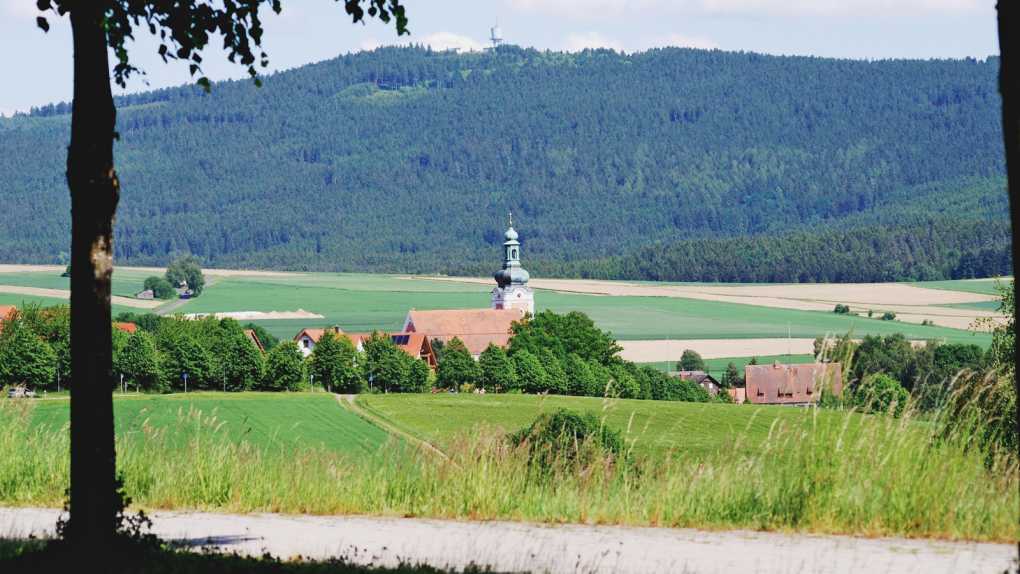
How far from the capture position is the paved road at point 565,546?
29.7 feet

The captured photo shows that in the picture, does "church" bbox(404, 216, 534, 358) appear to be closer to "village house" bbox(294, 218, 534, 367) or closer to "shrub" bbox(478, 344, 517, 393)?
"village house" bbox(294, 218, 534, 367)

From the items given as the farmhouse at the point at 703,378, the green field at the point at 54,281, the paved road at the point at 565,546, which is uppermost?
the paved road at the point at 565,546

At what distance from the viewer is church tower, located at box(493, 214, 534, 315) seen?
156 m

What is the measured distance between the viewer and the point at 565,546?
9750 mm

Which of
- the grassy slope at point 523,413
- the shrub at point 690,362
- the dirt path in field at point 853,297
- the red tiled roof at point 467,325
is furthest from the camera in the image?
the red tiled roof at point 467,325

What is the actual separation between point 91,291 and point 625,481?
4.38m

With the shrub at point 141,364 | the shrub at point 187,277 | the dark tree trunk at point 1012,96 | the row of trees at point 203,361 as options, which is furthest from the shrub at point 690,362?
the dark tree trunk at point 1012,96

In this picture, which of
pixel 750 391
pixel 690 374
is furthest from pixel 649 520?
pixel 690 374

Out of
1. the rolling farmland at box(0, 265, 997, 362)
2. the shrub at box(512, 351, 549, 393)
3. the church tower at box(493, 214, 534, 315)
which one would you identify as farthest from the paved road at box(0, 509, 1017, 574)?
the church tower at box(493, 214, 534, 315)

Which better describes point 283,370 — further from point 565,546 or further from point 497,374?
point 565,546

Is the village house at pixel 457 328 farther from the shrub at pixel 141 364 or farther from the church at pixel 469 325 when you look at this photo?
the shrub at pixel 141 364

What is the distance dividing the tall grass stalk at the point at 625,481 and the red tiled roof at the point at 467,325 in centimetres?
12039

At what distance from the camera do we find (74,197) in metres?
9.01

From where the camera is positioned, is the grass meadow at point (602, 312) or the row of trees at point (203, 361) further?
the grass meadow at point (602, 312)
